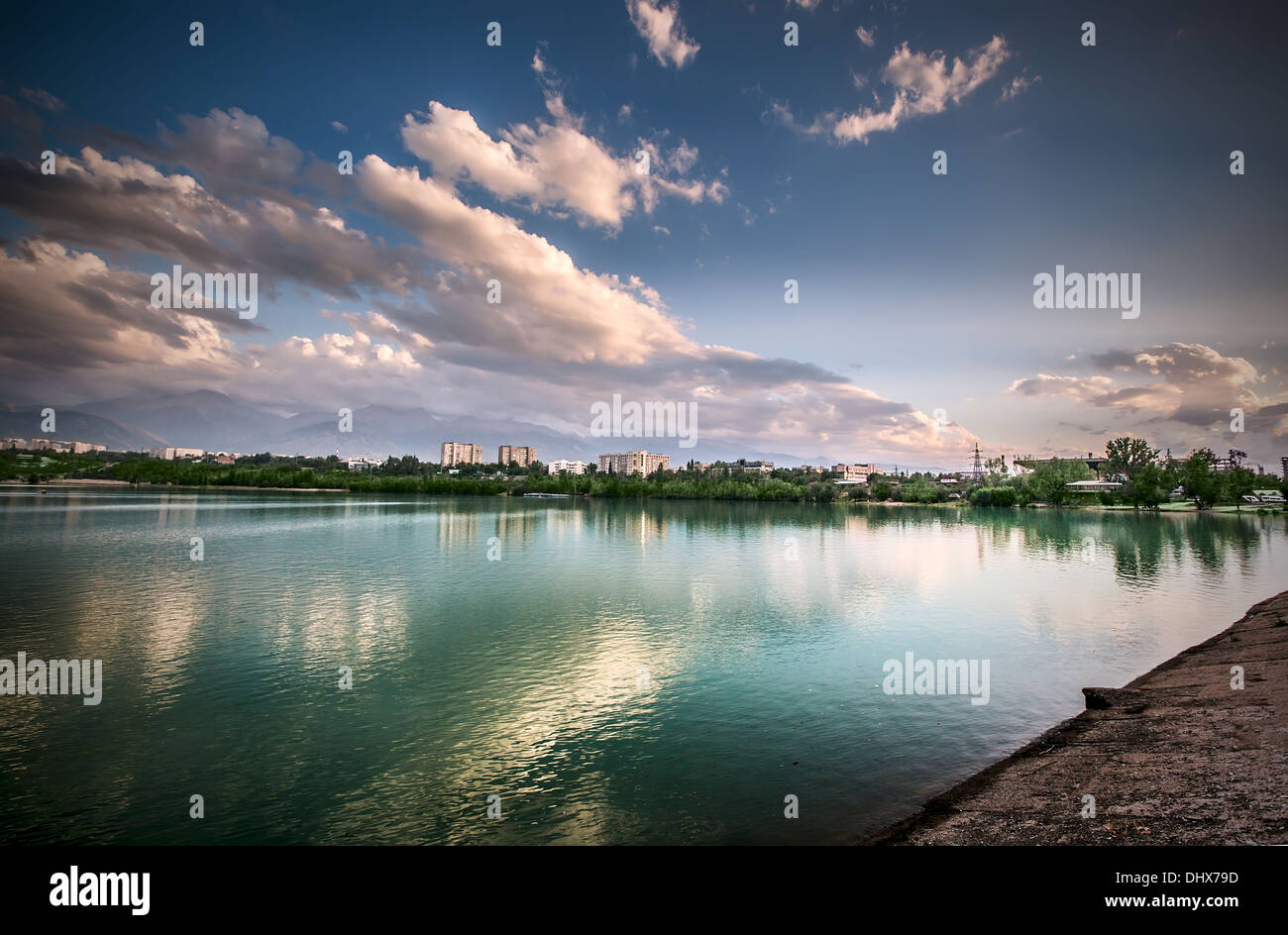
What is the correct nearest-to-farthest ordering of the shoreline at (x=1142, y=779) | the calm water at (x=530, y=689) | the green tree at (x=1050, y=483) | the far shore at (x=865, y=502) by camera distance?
1. the shoreline at (x=1142, y=779)
2. the calm water at (x=530, y=689)
3. the far shore at (x=865, y=502)
4. the green tree at (x=1050, y=483)

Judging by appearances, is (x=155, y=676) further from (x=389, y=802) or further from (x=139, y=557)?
(x=139, y=557)

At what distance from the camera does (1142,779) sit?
8219mm

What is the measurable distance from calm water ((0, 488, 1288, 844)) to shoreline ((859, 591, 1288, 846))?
2.98 feet

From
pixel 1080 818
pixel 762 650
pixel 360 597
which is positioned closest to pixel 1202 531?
pixel 762 650

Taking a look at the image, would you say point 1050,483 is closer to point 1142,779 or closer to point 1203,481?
point 1203,481

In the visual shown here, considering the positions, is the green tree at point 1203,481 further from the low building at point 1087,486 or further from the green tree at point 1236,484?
the low building at point 1087,486

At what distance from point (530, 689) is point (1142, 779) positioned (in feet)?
39.4

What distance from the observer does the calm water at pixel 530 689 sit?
28.9ft

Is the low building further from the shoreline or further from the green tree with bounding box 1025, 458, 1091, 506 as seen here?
the shoreline

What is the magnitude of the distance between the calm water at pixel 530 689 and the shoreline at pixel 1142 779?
91 centimetres

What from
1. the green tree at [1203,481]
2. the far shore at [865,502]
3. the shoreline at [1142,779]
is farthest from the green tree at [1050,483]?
the shoreline at [1142,779]

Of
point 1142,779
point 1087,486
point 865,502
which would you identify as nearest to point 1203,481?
point 1087,486

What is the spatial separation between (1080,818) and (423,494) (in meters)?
185

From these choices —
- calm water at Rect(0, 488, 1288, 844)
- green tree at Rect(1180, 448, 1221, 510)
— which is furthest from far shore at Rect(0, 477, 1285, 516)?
calm water at Rect(0, 488, 1288, 844)
